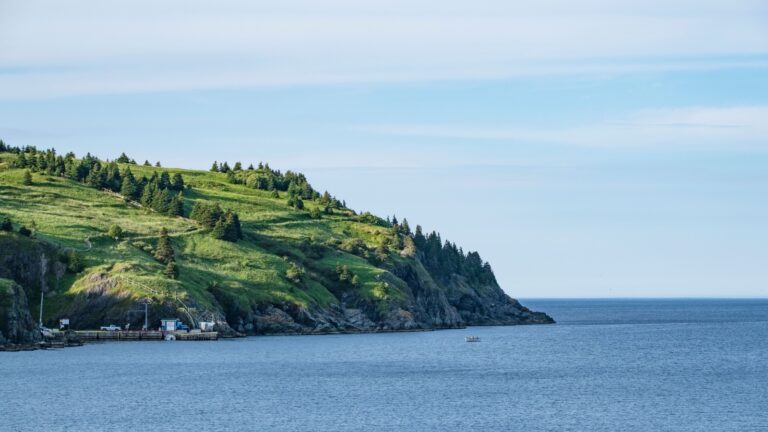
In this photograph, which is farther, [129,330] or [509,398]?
[129,330]

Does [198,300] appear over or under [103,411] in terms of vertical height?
over

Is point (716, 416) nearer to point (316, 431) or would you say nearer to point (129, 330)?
point (316, 431)

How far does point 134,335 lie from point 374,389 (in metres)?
77.4

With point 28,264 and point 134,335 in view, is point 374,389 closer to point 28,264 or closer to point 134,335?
point 134,335

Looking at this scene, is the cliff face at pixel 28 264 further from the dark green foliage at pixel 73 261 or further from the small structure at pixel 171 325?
the small structure at pixel 171 325

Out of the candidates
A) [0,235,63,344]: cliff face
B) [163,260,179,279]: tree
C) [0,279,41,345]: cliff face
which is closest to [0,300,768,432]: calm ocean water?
A: [0,279,41,345]: cliff face

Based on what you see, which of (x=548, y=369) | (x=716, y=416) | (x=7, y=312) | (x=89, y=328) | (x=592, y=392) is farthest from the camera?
(x=89, y=328)

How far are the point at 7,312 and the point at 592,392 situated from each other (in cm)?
8790

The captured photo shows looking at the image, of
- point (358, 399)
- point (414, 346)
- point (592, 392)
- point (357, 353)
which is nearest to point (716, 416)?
point (592, 392)

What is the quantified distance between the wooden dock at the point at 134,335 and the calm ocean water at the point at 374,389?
5.20m

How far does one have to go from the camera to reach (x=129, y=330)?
187250 mm

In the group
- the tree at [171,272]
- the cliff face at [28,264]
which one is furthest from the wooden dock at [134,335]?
the tree at [171,272]

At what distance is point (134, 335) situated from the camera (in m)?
186

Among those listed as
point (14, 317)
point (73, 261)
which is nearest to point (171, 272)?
point (73, 261)
